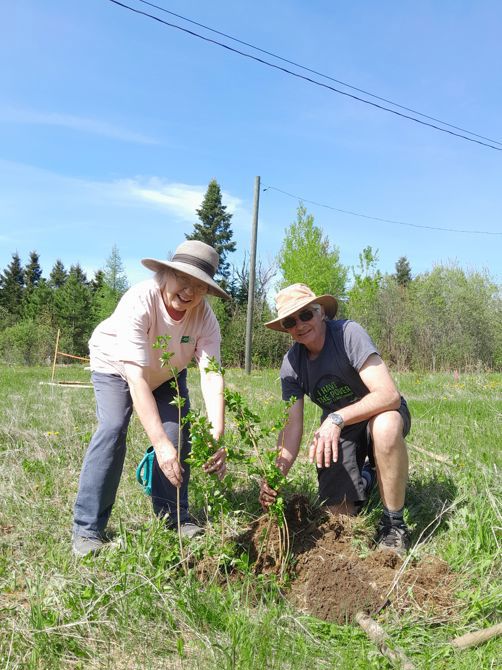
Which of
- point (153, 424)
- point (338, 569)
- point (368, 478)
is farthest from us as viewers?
point (368, 478)

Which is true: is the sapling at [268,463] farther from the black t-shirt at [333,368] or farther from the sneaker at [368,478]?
the sneaker at [368,478]

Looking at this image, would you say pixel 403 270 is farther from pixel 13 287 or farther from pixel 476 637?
pixel 476 637

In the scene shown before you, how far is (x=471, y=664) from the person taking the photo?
1.99 metres

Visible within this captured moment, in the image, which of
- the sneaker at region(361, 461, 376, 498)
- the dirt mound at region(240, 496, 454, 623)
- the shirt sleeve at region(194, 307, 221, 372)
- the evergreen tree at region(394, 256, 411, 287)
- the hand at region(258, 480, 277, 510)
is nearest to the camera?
the dirt mound at region(240, 496, 454, 623)

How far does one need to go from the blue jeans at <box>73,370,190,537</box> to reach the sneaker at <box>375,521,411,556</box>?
3.52 ft

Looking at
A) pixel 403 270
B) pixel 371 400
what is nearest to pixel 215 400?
pixel 371 400

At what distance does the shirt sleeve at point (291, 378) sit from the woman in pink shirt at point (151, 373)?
0.44 m

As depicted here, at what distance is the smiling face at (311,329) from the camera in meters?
3.06

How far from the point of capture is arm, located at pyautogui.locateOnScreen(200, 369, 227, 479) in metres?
2.65

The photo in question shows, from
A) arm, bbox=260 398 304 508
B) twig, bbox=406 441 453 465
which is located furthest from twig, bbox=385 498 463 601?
twig, bbox=406 441 453 465

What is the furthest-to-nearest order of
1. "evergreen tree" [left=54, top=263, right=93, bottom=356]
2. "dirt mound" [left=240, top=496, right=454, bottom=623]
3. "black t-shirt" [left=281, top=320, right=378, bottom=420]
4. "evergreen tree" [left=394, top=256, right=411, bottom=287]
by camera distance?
"evergreen tree" [left=394, top=256, right=411, bottom=287], "evergreen tree" [left=54, top=263, right=93, bottom=356], "black t-shirt" [left=281, top=320, right=378, bottom=420], "dirt mound" [left=240, top=496, right=454, bottom=623]

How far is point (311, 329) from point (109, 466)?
1.30m

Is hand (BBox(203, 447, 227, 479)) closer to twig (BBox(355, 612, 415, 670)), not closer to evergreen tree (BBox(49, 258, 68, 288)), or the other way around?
twig (BBox(355, 612, 415, 670))

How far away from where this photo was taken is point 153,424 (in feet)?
8.67
